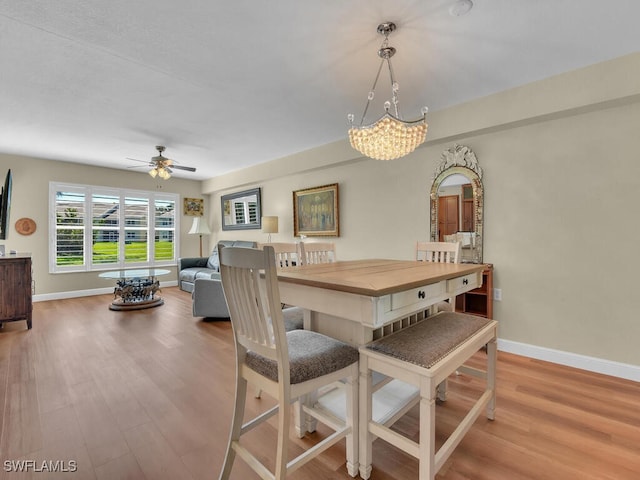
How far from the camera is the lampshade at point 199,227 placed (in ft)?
20.9

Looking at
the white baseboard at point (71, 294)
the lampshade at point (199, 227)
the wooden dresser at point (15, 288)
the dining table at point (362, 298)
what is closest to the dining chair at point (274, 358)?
the dining table at point (362, 298)

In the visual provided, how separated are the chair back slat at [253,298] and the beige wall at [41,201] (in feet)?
18.5

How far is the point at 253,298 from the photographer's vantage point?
1.15m

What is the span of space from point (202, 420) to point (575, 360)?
292cm

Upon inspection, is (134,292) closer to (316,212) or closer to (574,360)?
(316,212)

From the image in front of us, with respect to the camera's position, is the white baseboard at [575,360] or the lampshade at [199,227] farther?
the lampshade at [199,227]

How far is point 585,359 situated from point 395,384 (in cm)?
179

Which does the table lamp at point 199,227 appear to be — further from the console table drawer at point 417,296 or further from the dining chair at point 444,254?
the console table drawer at point 417,296

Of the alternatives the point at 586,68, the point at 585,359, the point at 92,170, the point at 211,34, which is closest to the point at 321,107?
the point at 211,34

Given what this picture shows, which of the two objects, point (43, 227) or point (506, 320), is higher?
point (43, 227)

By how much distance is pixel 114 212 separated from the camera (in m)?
5.75

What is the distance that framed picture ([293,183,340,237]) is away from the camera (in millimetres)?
4336

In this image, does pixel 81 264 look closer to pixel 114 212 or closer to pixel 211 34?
pixel 114 212

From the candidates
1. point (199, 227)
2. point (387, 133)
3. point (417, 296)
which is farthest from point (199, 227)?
point (417, 296)
